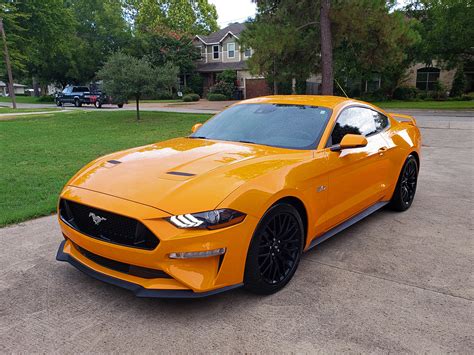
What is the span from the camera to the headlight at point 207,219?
8.95 ft

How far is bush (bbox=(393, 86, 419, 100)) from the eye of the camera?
31.8m

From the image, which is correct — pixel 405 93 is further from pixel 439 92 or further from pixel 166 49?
pixel 166 49

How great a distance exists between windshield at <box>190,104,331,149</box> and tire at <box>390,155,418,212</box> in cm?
178

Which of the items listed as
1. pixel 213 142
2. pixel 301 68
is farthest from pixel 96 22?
pixel 213 142

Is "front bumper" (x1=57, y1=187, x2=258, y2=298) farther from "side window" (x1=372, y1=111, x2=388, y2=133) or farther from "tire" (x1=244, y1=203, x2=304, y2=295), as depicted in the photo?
"side window" (x1=372, y1=111, x2=388, y2=133)

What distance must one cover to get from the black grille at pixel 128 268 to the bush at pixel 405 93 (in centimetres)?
3270

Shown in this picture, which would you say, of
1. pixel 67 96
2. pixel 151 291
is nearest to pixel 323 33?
pixel 151 291

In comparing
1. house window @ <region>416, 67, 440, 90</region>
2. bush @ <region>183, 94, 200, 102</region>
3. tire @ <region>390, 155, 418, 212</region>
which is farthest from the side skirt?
bush @ <region>183, 94, 200, 102</region>

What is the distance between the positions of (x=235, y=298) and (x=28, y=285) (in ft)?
5.77

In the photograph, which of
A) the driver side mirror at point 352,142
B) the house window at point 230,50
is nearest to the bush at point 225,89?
the house window at point 230,50

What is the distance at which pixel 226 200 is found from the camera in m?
2.83

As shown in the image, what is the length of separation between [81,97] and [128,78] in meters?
18.1

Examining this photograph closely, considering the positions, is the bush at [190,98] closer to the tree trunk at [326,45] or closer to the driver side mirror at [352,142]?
the tree trunk at [326,45]

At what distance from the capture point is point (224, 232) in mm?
2777
